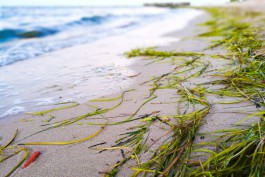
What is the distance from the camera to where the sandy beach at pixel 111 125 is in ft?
4.30

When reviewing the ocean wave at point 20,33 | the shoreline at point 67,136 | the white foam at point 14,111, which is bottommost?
the shoreline at point 67,136

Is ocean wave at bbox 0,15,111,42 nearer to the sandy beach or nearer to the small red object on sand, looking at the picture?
the sandy beach

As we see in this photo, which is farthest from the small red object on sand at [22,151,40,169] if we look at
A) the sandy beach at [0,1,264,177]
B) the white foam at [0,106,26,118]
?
the white foam at [0,106,26,118]

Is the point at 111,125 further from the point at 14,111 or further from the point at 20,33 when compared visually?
the point at 20,33

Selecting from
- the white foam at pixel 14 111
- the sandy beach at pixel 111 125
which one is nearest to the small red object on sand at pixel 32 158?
the sandy beach at pixel 111 125

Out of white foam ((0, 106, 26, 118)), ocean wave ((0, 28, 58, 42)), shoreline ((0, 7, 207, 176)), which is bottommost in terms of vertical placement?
shoreline ((0, 7, 207, 176))

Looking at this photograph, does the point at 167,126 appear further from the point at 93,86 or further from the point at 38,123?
the point at 93,86

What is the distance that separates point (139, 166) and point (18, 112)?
4.67 ft

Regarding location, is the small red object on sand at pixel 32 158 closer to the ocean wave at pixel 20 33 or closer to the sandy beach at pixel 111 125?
the sandy beach at pixel 111 125

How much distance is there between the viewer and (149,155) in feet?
4.28

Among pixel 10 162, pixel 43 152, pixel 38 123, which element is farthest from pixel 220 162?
pixel 38 123

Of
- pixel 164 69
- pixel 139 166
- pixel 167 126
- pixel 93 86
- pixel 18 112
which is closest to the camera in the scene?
pixel 139 166

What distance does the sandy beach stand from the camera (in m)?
1.31

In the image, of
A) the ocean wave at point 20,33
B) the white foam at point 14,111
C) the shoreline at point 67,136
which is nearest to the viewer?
the shoreline at point 67,136
